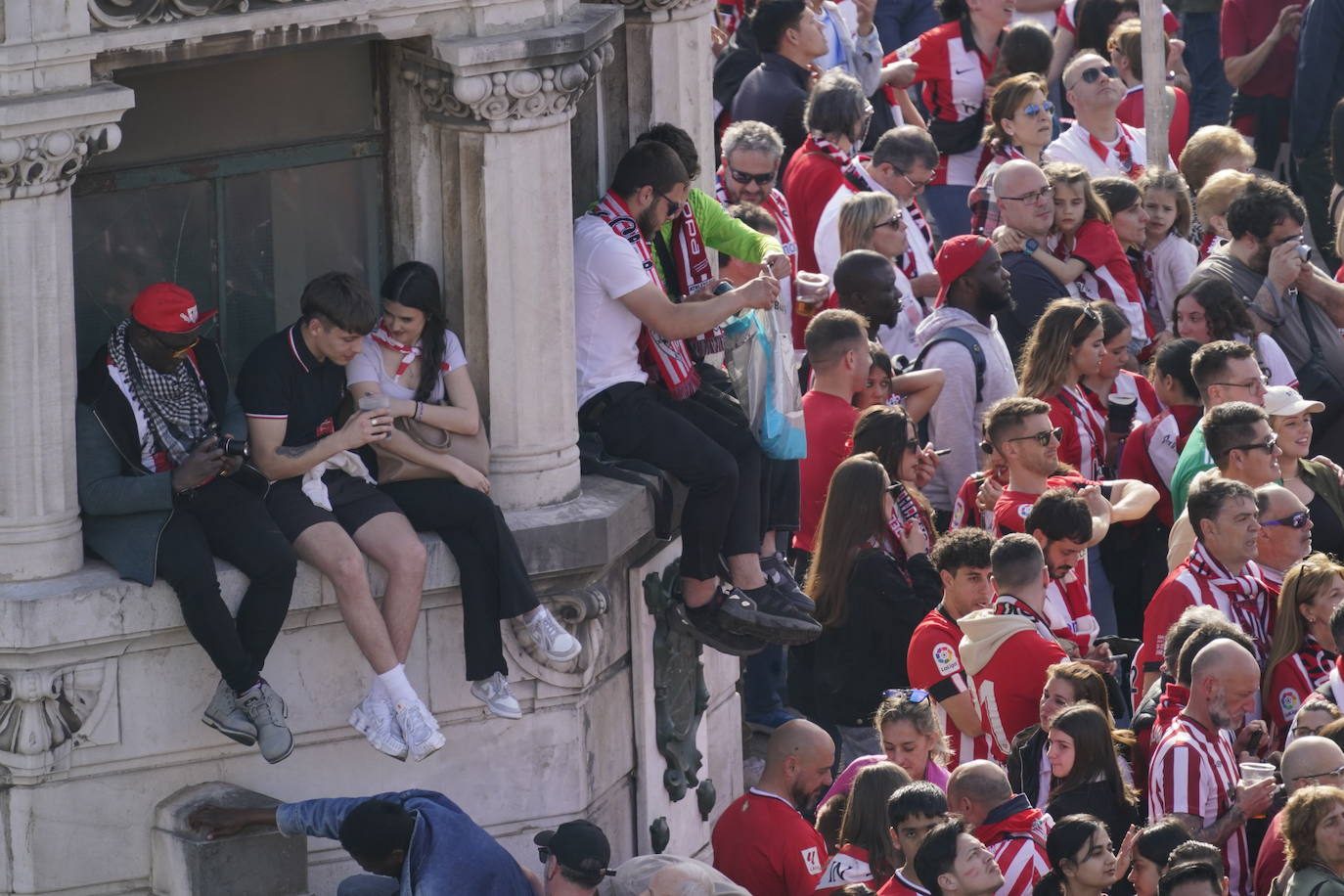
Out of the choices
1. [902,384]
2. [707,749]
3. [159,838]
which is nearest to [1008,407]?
[902,384]

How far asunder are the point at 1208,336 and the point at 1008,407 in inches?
73.5

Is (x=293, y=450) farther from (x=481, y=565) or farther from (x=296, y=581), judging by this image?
(x=481, y=565)

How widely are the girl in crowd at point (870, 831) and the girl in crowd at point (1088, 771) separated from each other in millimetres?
512

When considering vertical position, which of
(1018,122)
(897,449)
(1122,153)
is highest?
(1018,122)

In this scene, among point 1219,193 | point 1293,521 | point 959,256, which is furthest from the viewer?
point 1219,193

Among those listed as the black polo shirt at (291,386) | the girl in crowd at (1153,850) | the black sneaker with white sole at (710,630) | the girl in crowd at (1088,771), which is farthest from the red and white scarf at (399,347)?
the girl in crowd at (1153,850)

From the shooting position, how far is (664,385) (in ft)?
29.7

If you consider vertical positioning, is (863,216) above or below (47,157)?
below

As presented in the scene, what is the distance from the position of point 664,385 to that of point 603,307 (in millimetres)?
421

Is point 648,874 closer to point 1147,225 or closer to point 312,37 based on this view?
point 312,37

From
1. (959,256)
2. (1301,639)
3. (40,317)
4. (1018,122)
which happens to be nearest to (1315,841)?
(1301,639)

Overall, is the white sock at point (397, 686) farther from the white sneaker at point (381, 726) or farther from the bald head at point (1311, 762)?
the bald head at point (1311, 762)

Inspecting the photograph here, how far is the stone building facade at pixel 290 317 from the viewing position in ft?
24.3

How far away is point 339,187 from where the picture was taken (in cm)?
839
